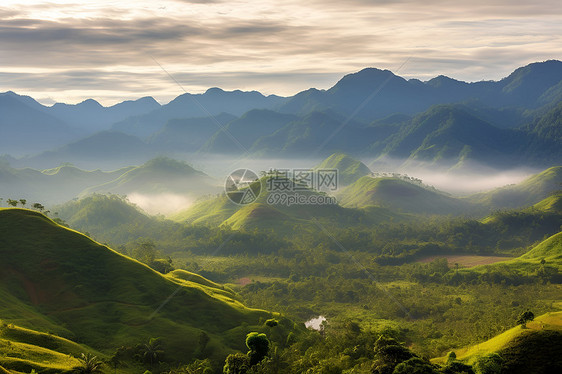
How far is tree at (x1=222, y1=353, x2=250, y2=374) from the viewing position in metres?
76.0

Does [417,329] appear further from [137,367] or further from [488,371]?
[137,367]

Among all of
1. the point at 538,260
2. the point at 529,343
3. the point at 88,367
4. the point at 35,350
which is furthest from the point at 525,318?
the point at 538,260

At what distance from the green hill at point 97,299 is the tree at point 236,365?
38.0ft

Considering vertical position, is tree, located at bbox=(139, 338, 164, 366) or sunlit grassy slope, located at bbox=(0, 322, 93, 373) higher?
sunlit grassy slope, located at bbox=(0, 322, 93, 373)

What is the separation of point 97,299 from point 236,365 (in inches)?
1568

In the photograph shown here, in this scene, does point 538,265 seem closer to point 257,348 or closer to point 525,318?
point 525,318

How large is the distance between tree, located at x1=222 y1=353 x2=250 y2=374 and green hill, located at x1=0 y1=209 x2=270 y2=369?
38.0ft

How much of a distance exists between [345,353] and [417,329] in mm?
50064

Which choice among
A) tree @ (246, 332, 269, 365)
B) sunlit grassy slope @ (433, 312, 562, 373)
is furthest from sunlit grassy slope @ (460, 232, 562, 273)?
tree @ (246, 332, 269, 365)

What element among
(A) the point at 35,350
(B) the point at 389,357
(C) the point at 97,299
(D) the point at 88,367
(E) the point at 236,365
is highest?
(A) the point at 35,350

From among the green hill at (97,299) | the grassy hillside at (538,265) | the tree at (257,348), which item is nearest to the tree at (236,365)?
the tree at (257,348)

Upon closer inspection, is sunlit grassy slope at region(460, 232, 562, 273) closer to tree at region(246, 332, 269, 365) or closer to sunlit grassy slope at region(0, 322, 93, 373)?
tree at region(246, 332, 269, 365)

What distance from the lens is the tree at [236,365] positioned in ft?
249

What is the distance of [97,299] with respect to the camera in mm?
98438
